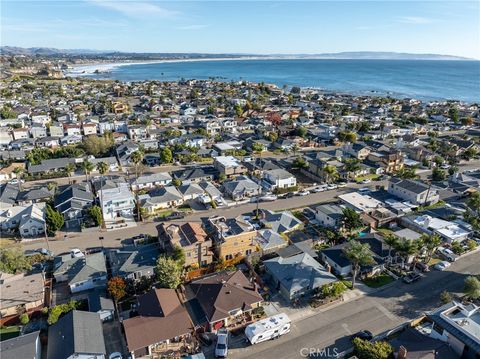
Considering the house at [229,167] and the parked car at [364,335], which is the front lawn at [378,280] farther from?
the house at [229,167]

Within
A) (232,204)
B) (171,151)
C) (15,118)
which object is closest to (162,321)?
(232,204)

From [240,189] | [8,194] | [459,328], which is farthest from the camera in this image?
[240,189]

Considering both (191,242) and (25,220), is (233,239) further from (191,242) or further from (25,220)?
(25,220)

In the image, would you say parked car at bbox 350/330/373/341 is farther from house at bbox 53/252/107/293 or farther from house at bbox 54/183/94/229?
house at bbox 54/183/94/229

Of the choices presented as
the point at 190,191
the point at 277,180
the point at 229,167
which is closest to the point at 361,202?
the point at 277,180

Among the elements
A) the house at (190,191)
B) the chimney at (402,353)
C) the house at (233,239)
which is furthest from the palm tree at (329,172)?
the chimney at (402,353)

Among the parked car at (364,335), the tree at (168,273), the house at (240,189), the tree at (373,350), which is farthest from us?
the house at (240,189)

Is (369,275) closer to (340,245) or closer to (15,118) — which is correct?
(340,245)
